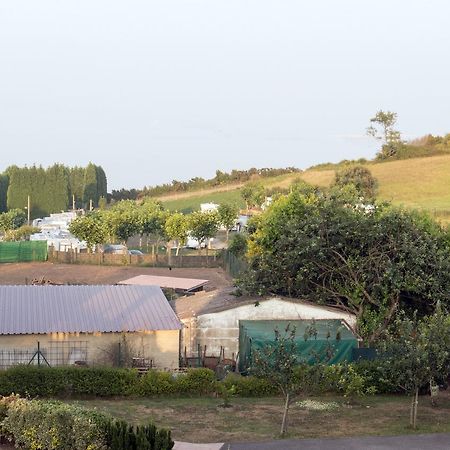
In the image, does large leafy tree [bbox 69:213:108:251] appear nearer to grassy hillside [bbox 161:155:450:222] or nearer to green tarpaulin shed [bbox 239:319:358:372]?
grassy hillside [bbox 161:155:450:222]

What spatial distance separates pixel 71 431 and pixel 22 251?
49472 mm

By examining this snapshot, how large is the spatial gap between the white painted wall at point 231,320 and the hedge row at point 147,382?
3.89 meters

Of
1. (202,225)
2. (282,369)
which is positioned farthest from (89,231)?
(282,369)

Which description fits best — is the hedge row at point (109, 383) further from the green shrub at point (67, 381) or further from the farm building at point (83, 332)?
the farm building at point (83, 332)

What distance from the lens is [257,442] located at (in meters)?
17.4

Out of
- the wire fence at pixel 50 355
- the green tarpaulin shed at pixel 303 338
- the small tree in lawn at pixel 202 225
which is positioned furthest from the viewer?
the small tree in lawn at pixel 202 225

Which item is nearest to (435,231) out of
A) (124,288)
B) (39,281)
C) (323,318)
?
(323,318)

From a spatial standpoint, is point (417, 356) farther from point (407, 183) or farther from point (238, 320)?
point (407, 183)

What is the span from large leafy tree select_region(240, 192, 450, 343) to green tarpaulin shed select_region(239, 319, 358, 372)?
6.28ft

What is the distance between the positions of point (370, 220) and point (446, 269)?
11.5ft

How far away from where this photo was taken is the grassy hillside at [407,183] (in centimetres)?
7756

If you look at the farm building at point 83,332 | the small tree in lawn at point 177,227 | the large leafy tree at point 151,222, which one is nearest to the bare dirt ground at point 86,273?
the small tree in lawn at point 177,227

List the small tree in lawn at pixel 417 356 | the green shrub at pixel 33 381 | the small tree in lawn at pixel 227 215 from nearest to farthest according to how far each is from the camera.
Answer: the small tree in lawn at pixel 417 356, the green shrub at pixel 33 381, the small tree in lawn at pixel 227 215

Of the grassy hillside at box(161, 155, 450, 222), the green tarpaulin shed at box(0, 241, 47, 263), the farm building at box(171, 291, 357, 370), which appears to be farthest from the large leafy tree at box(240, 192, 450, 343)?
the green tarpaulin shed at box(0, 241, 47, 263)
